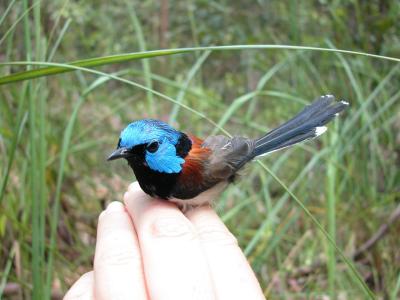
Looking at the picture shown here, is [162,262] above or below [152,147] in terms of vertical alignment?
below

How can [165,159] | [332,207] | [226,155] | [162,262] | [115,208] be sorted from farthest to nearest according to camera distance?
[226,155] < [332,207] < [165,159] < [115,208] < [162,262]

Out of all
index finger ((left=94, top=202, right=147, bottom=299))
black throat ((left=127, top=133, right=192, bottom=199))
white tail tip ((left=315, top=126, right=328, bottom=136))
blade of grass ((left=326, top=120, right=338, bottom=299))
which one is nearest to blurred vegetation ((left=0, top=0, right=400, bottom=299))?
blade of grass ((left=326, top=120, right=338, bottom=299))

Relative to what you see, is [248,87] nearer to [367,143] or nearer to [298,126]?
[367,143]

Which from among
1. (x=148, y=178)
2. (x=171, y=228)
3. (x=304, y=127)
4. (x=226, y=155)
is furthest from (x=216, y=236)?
(x=304, y=127)

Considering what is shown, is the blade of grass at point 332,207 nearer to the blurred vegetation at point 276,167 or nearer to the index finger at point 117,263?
the blurred vegetation at point 276,167

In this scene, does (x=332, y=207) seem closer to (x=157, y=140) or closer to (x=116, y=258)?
(x=157, y=140)

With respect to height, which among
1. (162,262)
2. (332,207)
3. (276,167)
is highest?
(162,262)

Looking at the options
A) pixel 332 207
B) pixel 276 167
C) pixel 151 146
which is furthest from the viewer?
pixel 276 167
